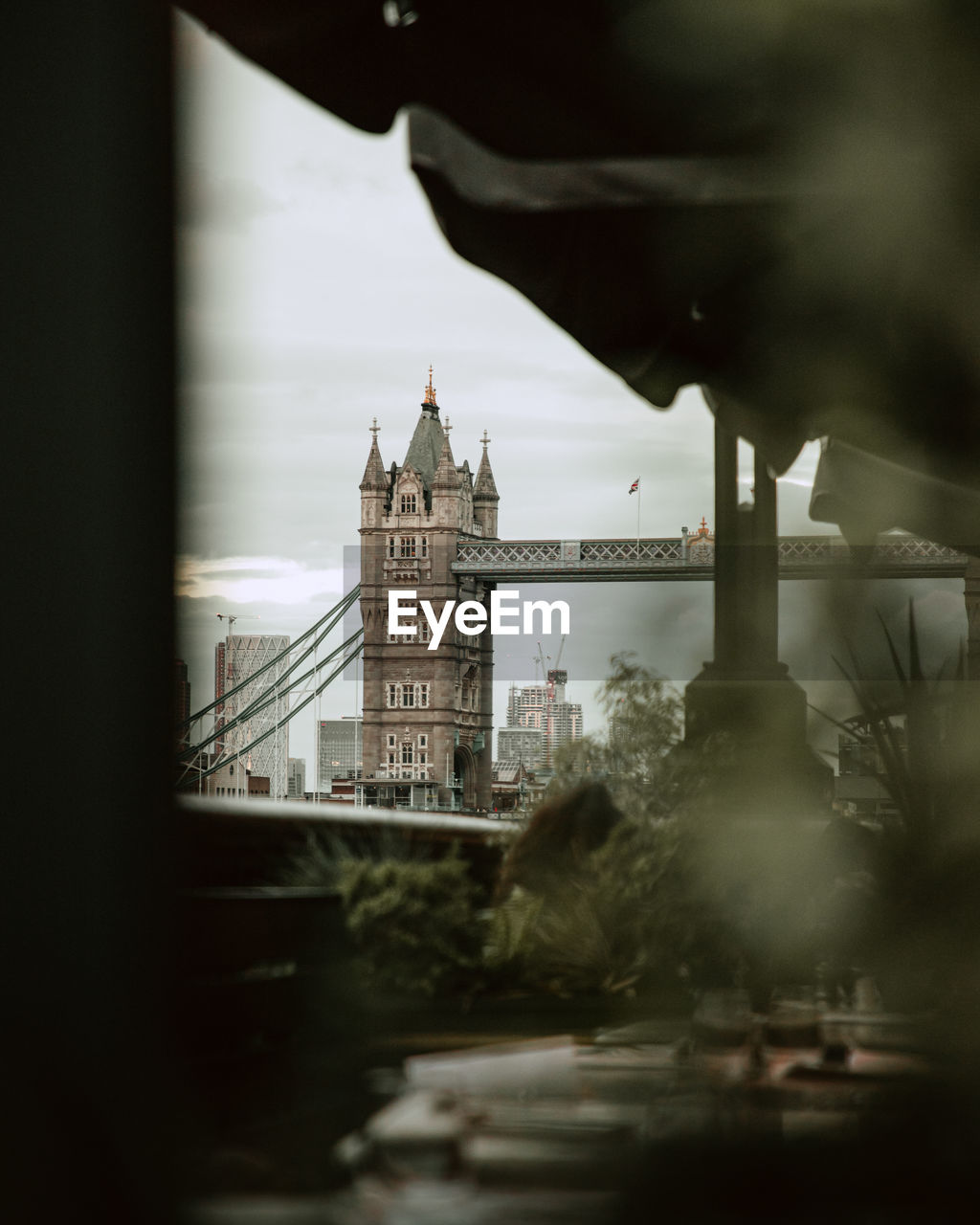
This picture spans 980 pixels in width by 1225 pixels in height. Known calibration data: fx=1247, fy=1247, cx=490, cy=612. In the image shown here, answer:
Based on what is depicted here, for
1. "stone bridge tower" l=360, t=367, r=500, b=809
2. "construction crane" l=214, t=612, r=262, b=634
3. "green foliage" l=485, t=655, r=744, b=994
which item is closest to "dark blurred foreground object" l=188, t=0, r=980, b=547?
"stone bridge tower" l=360, t=367, r=500, b=809

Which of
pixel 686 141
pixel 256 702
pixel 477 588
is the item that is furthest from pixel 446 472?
pixel 686 141

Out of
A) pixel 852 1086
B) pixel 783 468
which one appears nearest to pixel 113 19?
pixel 783 468

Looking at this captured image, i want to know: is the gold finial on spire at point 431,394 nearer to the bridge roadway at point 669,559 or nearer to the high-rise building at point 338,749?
the bridge roadway at point 669,559

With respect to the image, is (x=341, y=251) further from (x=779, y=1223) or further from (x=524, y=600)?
(x=779, y=1223)

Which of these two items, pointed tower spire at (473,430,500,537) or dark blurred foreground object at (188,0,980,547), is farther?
pointed tower spire at (473,430,500,537)

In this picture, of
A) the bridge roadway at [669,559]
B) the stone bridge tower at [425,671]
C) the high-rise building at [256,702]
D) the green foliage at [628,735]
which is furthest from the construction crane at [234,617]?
the green foliage at [628,735]

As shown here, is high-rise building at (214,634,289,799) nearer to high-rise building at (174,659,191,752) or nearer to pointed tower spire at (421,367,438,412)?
high-rise building at (174,659,191,752)
